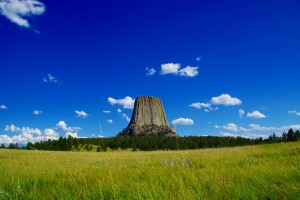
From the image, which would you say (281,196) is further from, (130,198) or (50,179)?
(50,179)

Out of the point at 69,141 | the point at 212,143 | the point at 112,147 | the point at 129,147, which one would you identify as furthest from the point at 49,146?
the point at 212,143

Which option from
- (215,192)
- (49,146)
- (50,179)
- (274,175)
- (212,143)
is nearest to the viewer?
(215,192)

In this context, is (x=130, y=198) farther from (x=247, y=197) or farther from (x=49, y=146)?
(x=49, y=146)

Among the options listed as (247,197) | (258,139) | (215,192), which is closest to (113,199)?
Result: (215,192)

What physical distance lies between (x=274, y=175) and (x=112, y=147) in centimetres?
12361

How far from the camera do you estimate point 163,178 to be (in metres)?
5.02

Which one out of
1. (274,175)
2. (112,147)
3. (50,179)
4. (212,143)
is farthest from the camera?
(212,143)

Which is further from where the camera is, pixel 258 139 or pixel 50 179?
pixel 258 139

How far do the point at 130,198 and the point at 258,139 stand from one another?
121462 mm

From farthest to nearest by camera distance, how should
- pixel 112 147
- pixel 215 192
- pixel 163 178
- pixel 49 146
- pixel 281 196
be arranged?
1. pixel 112 147
2. pixel 49 146
3. pixel 163 178
4. pixel 215 192
5. pixel 281 196

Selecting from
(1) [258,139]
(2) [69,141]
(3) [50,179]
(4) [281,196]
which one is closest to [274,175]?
(4) [281,196]

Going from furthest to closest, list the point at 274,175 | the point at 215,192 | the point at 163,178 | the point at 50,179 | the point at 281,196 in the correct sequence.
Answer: the point at 50,179 → the point at 163,178 → the point at 274,175 → the point at 215,192 → the point at 281,196

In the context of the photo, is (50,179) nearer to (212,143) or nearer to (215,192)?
(215,192)

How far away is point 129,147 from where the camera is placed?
132 metres
